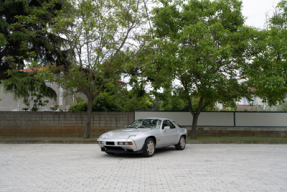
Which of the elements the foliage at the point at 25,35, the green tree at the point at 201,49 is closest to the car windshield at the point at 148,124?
the green tree at the point at 201,49

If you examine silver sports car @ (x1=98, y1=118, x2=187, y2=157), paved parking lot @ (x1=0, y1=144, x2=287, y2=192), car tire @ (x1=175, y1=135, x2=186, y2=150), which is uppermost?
silver sports car @ (x1=98, y1=118, x2=187, y2=157)

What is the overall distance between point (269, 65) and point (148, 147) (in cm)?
909

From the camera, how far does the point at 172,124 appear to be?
35.9ft

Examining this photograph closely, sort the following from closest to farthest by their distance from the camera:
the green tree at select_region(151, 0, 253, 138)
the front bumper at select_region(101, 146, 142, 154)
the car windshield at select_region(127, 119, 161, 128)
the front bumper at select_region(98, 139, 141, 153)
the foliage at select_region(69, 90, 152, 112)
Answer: the front bumper at select_region(98, 139, 141, 153)
the front bumper at select_region(101, 146, 142, 154)
the car windshield at select_region(127, 119, 161, 128)
the green tree at select_region(151, 0, 253, 138)
the foliage at select_region(69, 90, 152, 112)

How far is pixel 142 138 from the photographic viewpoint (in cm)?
877

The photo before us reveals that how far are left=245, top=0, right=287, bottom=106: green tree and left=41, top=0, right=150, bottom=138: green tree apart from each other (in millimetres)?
6540

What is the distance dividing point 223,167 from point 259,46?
8.91 meters

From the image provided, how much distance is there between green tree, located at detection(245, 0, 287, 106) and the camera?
1349cm

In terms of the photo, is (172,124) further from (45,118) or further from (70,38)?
(45,118)

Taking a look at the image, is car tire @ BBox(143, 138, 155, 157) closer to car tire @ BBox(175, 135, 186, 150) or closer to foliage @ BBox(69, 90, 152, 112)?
car tire @ BBox(175, 135, 186, 150)

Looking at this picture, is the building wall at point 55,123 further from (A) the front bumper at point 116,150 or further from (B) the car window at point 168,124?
(A) the front bumper at point 116,150

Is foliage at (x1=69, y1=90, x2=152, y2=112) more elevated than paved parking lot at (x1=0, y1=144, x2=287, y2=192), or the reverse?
foliage at (x1=69, y1=90, x2=152, y2=112)

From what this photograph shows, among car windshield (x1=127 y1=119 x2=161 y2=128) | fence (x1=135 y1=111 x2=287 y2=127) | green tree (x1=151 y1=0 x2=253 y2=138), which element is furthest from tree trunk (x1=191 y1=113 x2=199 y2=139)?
car windshield (x1=127 y1=119 x2=161 y2=128)

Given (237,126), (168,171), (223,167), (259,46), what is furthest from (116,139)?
(237,126)
